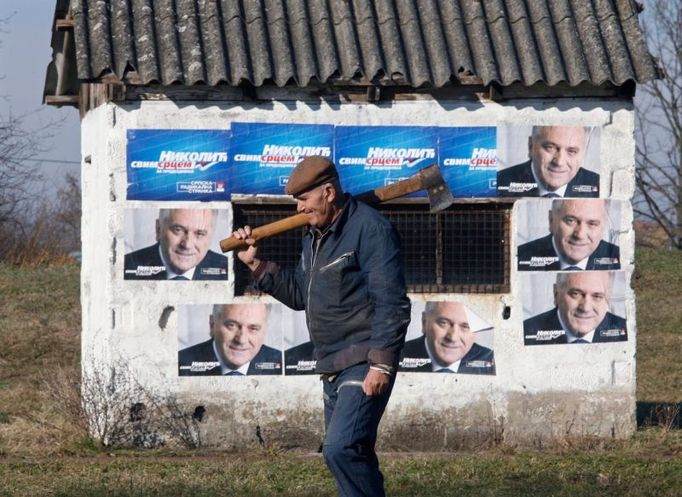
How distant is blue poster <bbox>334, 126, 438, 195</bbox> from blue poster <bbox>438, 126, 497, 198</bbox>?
11 cm

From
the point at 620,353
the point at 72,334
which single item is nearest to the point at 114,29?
the point at 620,353

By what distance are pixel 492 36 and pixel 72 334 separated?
900cm

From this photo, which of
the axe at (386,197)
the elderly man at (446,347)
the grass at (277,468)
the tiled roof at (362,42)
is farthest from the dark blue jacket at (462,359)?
the axe at (386,197)

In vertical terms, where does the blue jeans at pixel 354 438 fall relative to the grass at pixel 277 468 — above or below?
above

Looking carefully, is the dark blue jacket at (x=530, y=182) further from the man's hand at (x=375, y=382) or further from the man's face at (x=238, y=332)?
the man's hand at (x=375, y=382)

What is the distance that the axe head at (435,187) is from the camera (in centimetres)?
738

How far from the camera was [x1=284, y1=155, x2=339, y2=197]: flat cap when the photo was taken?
653cm

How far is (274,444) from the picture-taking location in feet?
34.4

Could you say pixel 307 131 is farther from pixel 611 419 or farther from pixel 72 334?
pixel 72 334

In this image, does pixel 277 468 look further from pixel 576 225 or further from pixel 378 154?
pixel 576 225

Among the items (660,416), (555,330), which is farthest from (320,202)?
(660,416)

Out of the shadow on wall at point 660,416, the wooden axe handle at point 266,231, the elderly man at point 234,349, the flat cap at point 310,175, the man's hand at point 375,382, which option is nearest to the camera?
the man's hand at point 375,382

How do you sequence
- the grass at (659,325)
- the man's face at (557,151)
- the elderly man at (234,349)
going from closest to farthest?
the elderly man at (234,349) < the man's face at (557,151) < the grass at (659,325)

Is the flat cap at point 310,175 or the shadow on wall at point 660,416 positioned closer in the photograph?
the flat cap at point 310,175
